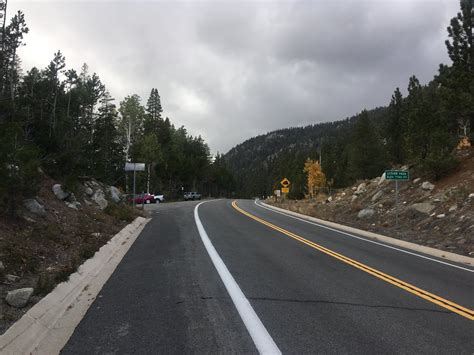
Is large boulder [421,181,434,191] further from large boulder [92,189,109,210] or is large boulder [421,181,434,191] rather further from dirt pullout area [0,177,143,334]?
large boulder [92,189,109,210]

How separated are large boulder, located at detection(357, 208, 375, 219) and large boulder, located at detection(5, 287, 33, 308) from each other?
2244 cm

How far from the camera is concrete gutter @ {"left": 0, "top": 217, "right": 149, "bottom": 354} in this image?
5090 mm

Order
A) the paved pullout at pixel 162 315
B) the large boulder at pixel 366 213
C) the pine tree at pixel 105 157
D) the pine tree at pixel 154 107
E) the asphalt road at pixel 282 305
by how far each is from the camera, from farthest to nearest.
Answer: the pine tree at pixel 154 107 → the large boulder at pixel 366 213 → the pine tree at pixel 105 157 → the asphalt road at pixel 282 305 → the paved pullout at pixel 162 315

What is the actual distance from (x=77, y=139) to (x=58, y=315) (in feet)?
43.2

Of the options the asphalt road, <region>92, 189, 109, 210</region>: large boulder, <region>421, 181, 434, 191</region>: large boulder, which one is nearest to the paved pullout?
the asphalt road

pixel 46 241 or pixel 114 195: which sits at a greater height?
pixel 114 195

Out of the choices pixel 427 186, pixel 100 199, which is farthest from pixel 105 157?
pixel 427 186

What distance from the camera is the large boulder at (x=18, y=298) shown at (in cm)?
621

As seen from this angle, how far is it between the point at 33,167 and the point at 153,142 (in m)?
59.4

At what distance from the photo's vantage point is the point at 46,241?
10.4m

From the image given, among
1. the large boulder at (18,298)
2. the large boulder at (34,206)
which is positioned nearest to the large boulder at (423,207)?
the large boulder at (34,206)

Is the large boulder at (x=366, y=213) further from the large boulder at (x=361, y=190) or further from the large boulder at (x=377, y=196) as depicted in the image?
the large boulder at (x=361, y=190)

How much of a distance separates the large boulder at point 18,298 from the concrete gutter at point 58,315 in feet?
0.62

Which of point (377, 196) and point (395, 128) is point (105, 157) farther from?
point (395, 128)
